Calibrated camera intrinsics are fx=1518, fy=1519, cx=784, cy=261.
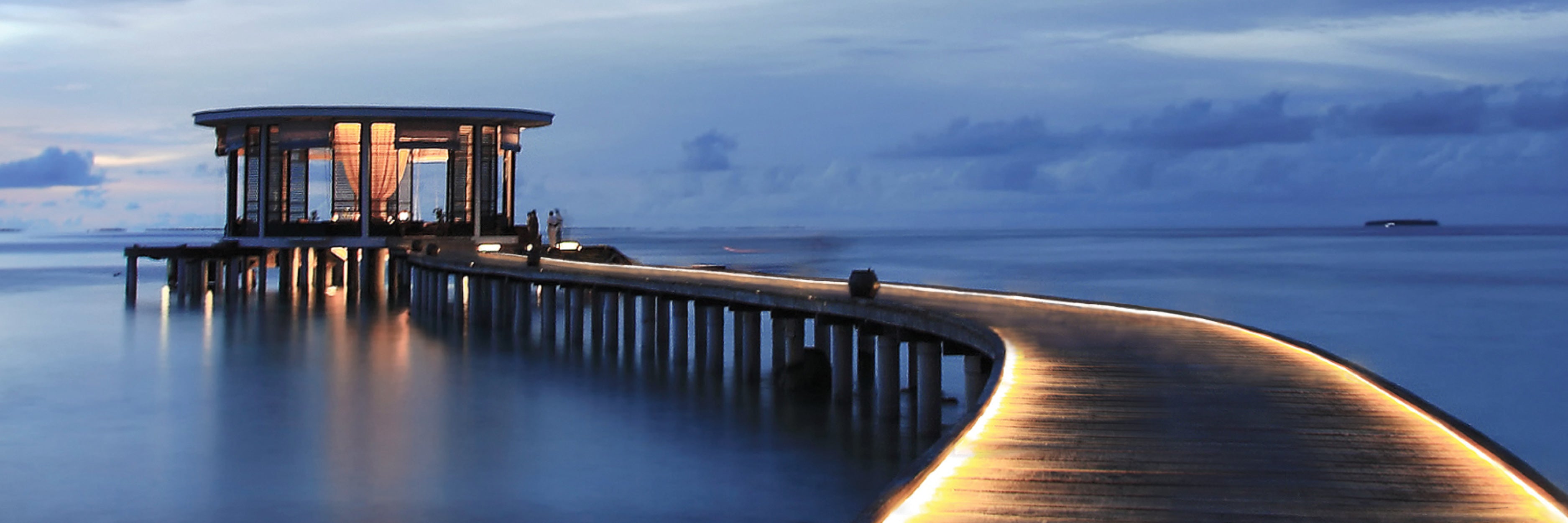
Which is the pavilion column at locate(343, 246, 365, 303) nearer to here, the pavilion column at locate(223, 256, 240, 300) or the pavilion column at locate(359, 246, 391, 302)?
the pavilion column at locate(359, 246, 391, 302)

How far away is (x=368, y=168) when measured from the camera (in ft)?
139

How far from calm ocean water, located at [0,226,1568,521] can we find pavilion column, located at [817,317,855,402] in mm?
584

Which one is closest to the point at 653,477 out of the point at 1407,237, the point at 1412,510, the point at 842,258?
the point at 1412,510

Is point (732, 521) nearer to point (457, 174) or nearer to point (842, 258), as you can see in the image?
point (457, 174)

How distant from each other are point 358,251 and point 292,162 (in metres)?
3.19

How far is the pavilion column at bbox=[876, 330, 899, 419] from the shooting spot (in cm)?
1742

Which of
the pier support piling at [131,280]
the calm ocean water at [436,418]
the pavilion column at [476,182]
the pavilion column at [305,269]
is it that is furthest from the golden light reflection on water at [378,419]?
the pier support piling at [131,280]

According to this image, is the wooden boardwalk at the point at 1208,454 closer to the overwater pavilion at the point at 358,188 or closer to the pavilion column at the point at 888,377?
the pavilion column at the point at 888,377

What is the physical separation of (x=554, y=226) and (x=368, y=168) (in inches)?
212

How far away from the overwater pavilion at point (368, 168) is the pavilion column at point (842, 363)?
2442cm

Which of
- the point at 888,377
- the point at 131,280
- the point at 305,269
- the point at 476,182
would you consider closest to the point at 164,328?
the point at 476,182

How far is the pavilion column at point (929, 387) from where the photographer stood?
15.9 meters

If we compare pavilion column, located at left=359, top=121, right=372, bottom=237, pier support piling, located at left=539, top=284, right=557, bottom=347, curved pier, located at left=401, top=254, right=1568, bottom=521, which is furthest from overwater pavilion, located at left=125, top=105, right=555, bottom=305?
curved pier, located at left=401, top=254, right=1568, bottom=521

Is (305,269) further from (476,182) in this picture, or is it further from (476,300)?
(476,300)
